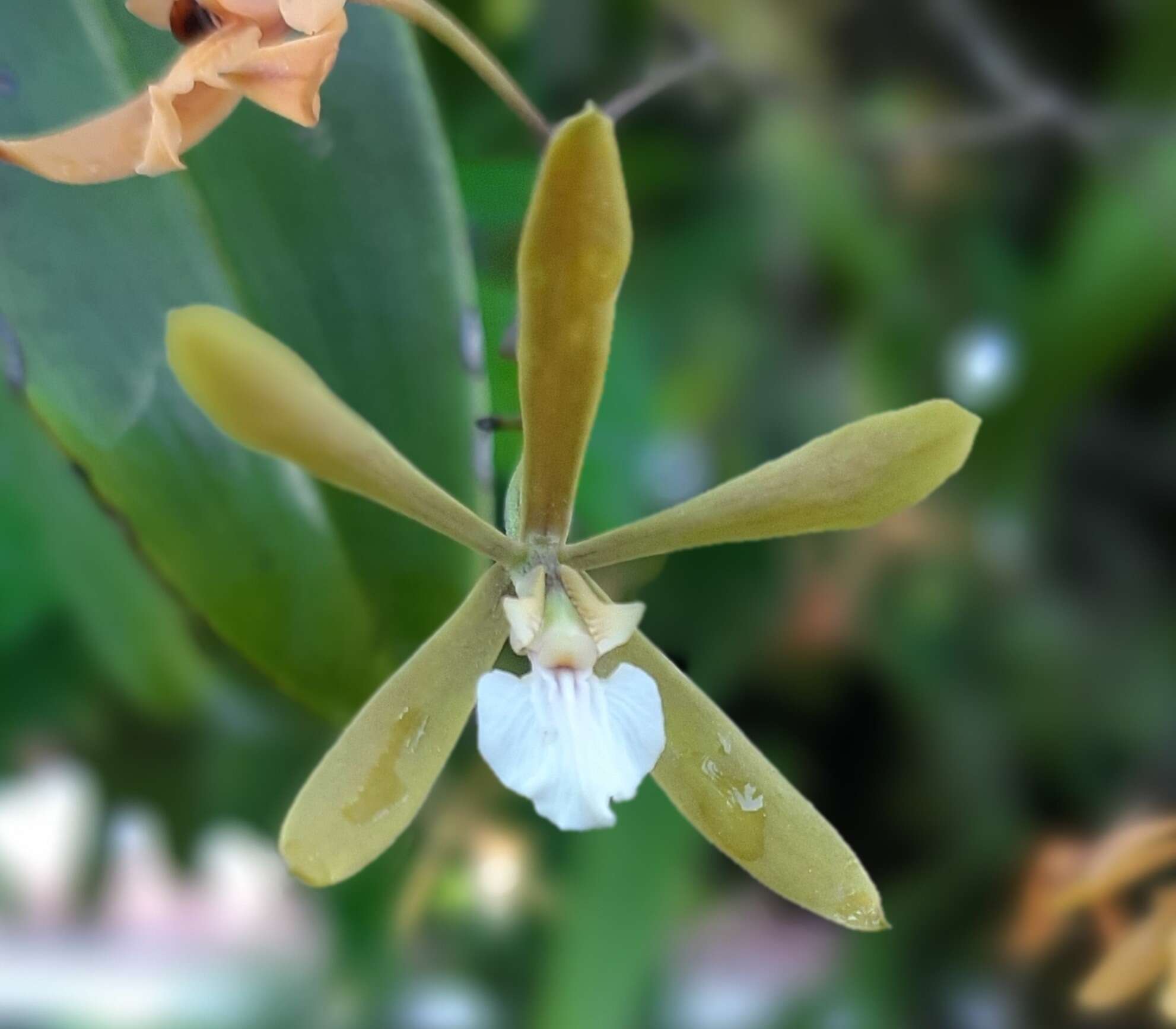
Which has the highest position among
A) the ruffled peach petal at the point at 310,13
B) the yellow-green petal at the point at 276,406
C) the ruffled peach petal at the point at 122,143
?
the ruffled peach petal at the point at 310,13

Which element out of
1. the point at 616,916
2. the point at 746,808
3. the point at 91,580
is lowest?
the point at 746,808

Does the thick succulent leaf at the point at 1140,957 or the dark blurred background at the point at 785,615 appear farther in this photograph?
the dark blurred background at the point at 785,615

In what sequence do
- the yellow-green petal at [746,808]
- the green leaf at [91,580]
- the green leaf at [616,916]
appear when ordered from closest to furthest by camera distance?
the yellow-green petal at [746,808] → the green leaf at [91,580] → the green leaf at [616,916]

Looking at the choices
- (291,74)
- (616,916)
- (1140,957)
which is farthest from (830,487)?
(616,916)

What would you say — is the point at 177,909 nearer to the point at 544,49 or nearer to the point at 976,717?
the point at 976,717

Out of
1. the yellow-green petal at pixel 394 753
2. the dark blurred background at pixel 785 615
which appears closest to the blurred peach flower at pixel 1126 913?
the dark blurred background at pixel 785 615

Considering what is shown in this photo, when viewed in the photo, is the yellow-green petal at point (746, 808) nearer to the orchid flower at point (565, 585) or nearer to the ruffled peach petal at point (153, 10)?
the orchid flower at point (565, 585)

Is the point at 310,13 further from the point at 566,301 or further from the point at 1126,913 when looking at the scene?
the point at 1126,913
